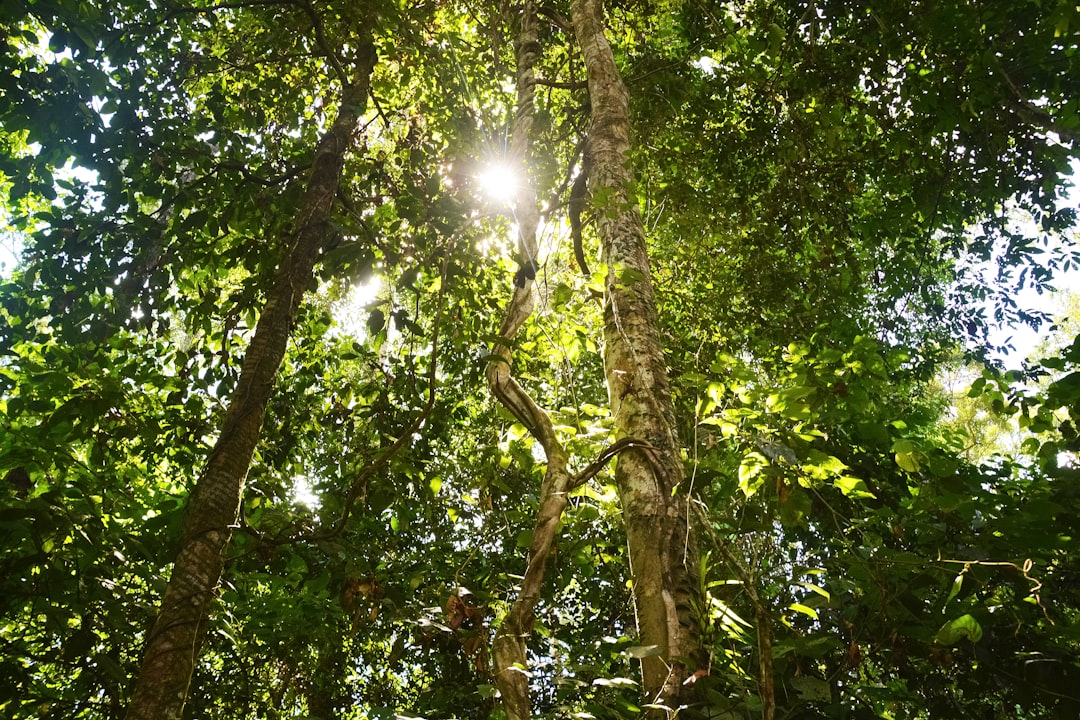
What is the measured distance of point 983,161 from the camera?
4.55m

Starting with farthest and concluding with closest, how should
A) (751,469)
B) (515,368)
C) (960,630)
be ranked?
(515,368), (751,469), (960,630)

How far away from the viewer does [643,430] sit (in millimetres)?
2395

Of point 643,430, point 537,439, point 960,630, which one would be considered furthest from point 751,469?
point 537,439

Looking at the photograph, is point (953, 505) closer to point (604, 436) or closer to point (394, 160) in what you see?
point (604, 436)

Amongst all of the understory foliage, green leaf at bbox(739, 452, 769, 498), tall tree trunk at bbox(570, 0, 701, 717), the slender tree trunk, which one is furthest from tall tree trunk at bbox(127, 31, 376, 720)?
green leaf at bbox(739, 452, 769, 498)

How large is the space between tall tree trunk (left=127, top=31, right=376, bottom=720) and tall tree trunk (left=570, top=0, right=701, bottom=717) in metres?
1.69

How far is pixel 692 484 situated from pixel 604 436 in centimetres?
65

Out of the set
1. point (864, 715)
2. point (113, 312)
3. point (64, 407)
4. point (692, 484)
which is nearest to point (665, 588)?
point (692, 484)

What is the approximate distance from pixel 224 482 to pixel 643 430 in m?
1.88

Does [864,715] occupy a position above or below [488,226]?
below

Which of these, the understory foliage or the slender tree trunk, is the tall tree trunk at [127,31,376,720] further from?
the slender tree trunk

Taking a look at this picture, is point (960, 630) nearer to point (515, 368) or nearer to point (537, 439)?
point (537, 439)

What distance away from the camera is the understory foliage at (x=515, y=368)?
7.65ft

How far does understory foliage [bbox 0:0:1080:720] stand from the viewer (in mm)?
2332
